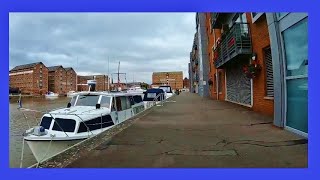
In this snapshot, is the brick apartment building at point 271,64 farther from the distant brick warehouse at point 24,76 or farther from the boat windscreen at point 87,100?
the boat windscreen at point 87,100

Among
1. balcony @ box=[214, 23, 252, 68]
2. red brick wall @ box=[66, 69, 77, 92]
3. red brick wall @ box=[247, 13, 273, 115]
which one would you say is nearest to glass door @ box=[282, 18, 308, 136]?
red brick wall @ box=[247, 13, 273, 115]

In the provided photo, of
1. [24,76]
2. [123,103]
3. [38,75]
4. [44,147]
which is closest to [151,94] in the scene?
[38,75]

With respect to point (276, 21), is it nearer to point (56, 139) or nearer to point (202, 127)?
point (202, 127)

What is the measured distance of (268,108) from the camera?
10.7 m

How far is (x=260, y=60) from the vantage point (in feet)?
38.6

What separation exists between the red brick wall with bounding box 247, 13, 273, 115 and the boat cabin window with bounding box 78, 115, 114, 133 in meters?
5.95

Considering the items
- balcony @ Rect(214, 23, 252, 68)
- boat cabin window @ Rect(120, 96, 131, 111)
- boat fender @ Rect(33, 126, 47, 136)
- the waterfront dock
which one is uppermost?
balcony @ Rect(214, 23, 252, 68)

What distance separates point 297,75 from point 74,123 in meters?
7.16

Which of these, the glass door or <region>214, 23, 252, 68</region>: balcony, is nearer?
the glass door

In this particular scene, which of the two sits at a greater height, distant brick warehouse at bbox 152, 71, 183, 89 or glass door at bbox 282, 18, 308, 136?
distant brick warehouse at bbox 152, 71, 183, 89

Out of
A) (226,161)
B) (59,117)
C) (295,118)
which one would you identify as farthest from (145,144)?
(59,117)

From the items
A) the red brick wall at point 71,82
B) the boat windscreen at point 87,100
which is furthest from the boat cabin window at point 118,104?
the red brick wall at point 71,82

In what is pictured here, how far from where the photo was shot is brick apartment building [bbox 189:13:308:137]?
20.5 feet

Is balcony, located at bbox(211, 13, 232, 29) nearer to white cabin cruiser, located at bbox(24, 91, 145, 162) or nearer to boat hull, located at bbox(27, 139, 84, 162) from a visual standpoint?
white cabin cruiser, located at bbox(24, 91, 145, 162)
